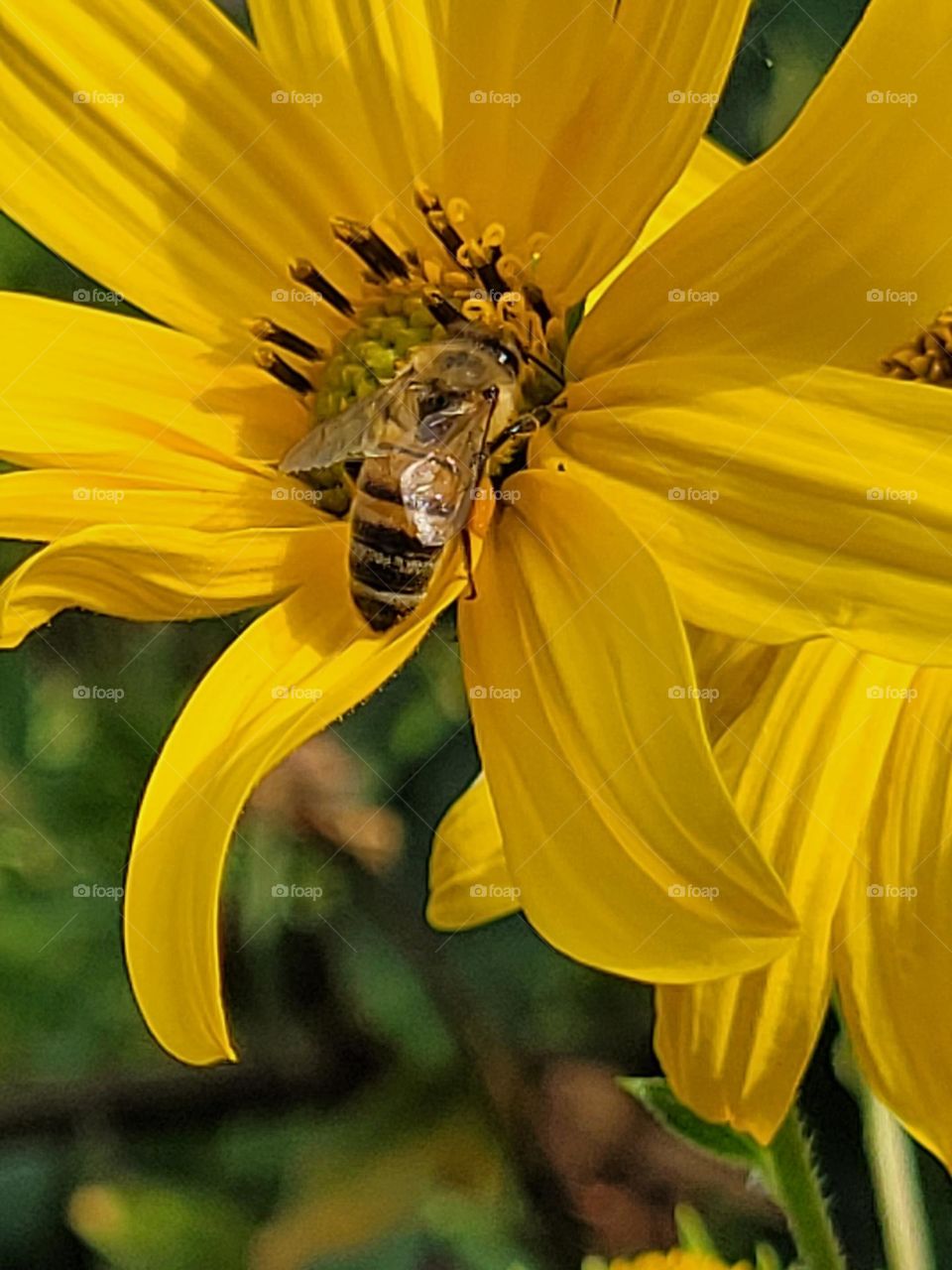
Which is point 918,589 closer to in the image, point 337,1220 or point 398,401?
point 398,401

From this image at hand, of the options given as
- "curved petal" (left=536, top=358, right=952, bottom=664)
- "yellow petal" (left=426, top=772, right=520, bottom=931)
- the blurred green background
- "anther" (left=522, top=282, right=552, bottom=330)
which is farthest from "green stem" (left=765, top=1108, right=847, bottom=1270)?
"anther" (left=522, top=282, right=552, bottom=330)

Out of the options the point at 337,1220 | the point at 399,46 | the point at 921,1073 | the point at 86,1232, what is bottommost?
the point at 86,1232

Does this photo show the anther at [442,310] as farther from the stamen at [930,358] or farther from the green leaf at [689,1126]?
the green leaf at [689,1126]

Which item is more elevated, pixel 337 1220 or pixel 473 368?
pixel 473 368

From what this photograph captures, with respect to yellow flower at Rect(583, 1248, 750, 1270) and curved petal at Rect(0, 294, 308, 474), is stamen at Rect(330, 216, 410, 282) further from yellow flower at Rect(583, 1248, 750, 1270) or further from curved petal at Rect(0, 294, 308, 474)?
yellow flower at Rect(583, 1248, 750, 1270)

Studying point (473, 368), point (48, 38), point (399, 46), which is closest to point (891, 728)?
point (473, 368)
